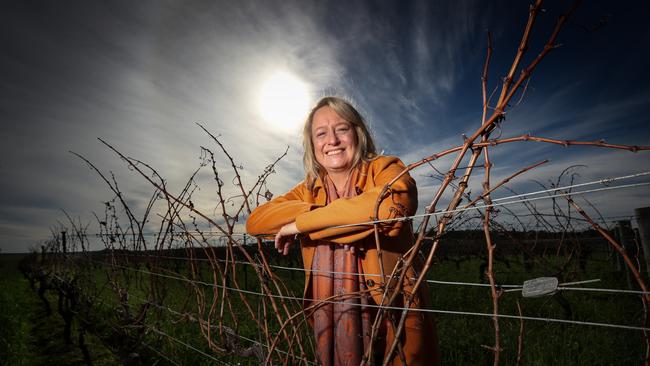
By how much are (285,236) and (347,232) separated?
1.44 feet

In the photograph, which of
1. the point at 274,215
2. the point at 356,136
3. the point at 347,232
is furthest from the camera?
the point at 356,136

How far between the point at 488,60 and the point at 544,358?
417 cm

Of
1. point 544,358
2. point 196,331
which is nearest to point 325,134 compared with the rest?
A: point 544,358

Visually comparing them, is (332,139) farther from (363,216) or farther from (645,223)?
(645,223)

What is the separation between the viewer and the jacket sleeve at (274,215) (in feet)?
5.44

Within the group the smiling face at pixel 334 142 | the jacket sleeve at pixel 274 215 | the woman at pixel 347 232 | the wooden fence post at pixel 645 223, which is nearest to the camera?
the wooden fence post at pixel 645 223

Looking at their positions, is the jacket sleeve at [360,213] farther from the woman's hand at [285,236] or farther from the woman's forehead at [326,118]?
the woman's forehead at [326,118]

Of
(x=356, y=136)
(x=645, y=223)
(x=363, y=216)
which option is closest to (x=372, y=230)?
(x=363, y=216)

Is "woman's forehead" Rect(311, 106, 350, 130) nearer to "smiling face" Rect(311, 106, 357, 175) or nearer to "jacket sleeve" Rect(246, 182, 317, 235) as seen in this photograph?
"smiling face" Rect(311, 106, 357, 175)

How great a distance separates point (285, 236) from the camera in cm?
174

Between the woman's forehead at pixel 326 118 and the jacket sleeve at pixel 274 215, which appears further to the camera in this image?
the woman's forehead at pixel 326 118

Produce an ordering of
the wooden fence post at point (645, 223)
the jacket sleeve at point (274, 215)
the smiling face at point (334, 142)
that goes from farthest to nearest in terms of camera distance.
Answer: the smiling face at point (334, 142) → the jacket sleeve at point (274, 215) → the wooden fence post at point (645, 223)

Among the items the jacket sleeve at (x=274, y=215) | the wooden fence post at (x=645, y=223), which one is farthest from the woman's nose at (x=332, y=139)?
the wooden fence post at (x=645, y=223)

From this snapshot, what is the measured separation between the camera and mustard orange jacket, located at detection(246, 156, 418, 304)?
137 centimetres
